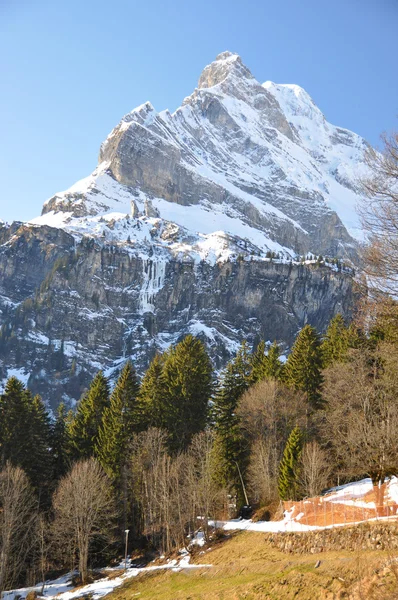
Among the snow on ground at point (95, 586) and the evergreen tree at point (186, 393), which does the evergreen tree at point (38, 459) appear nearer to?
the snow on ground at point (95, 586)

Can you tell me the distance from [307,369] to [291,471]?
15.4m

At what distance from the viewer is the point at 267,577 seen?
17.0m

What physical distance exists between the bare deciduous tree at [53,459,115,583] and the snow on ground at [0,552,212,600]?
4.88 feet

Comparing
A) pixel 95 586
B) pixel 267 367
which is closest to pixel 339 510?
pixel 95 586

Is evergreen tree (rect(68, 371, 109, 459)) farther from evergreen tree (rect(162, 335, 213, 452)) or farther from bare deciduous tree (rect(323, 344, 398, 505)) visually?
bare deciduous tree (rect(323, 344, 398, 505))

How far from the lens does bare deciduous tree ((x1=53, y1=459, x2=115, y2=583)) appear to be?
32.4 metres

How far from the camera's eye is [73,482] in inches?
1385

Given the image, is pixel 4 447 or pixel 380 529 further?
pixel 4 447

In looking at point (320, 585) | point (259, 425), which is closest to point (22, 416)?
point (259, 425)

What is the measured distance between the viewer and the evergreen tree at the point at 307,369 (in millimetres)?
43781

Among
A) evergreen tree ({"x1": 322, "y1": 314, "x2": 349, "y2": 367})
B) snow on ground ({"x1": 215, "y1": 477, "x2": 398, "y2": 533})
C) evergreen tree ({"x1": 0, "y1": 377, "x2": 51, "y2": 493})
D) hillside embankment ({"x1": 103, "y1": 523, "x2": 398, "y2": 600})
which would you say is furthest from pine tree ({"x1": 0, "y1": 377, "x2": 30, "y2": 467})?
evergreen tree ({"x1": 322, "y1": 314, "x2": 349, "y2": 367})

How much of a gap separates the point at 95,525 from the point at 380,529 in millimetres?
23212

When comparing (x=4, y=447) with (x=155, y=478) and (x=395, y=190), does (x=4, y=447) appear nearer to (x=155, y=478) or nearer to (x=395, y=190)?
(x=155, y=478)

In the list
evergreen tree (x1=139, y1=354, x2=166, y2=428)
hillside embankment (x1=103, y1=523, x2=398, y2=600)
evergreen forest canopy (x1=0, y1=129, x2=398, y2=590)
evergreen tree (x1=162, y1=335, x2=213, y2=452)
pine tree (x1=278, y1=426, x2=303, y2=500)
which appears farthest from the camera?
evergreen tree (x1=139, y1=354, x2=166, y2=428)
